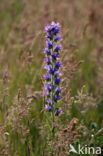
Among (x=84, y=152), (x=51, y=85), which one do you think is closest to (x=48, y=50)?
(x=51, y=85)

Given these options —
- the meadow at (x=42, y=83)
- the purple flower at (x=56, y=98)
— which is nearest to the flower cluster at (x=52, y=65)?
the purple flower at (x=56, y=98)

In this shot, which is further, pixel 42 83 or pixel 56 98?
pixel 42 83

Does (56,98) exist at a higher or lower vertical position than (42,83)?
lower

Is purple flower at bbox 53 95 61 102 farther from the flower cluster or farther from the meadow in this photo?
the meadow

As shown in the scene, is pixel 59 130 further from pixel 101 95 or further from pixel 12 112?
pixel 101 95

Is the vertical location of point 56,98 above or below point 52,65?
below

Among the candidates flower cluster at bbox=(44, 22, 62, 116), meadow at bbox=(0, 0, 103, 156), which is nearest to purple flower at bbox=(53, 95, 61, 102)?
flower cluster at bbox=(44, 22, 62, 116)
